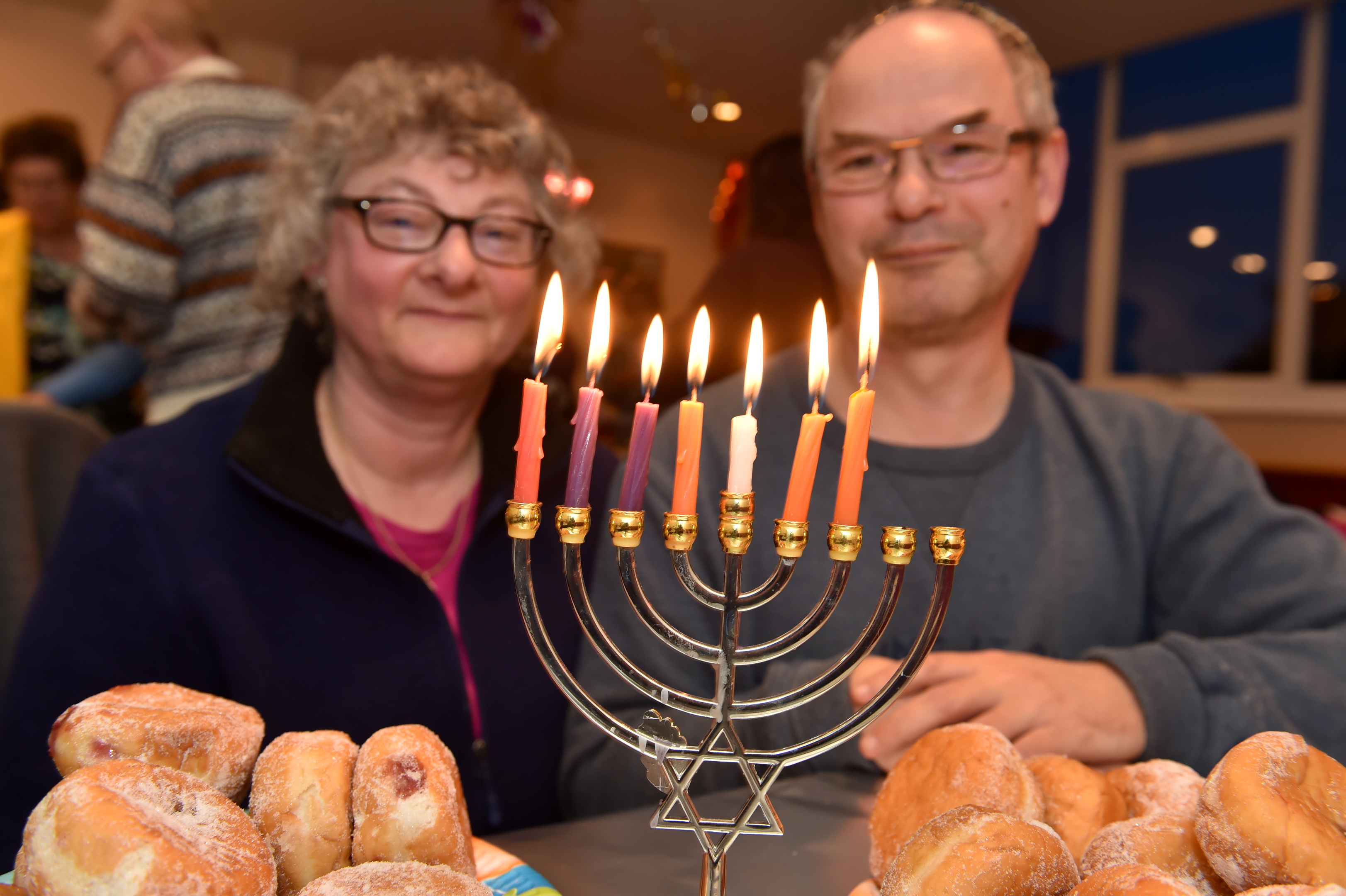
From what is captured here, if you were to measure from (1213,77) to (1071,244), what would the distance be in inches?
56.7

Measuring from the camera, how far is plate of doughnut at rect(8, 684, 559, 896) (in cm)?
47

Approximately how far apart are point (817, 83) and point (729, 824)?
133cm

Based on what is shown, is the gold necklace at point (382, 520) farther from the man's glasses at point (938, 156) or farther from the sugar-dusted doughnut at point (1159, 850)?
the sugar-dusted doughnut at point (1159, 850)

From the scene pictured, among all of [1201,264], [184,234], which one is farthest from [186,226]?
[1201,264]

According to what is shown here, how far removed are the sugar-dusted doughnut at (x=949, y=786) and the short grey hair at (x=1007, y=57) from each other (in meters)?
1.10

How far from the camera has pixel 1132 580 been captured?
57.1 inches

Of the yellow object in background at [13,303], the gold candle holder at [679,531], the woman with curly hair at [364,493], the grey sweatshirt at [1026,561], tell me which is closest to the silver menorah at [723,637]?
the gold candle holder at [679,531]

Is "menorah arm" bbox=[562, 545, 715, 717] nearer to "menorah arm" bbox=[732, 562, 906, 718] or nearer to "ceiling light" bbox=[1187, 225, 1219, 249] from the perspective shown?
"menorah arm" bbox=[732, 562, 906, 718]

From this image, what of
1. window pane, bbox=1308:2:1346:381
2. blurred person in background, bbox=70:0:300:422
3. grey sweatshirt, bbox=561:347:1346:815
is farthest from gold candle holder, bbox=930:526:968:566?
window pane, bbox=1308:2:1346:381

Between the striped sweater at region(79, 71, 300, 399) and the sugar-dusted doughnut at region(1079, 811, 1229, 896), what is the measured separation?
6.73 feet

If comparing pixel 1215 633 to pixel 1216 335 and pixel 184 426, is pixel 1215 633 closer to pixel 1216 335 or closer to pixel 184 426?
pixel 184 426

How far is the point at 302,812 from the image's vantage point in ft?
1.97

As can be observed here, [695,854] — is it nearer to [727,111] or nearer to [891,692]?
[891,692]

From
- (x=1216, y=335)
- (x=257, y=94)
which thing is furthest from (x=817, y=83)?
(x=1216, y=335)
